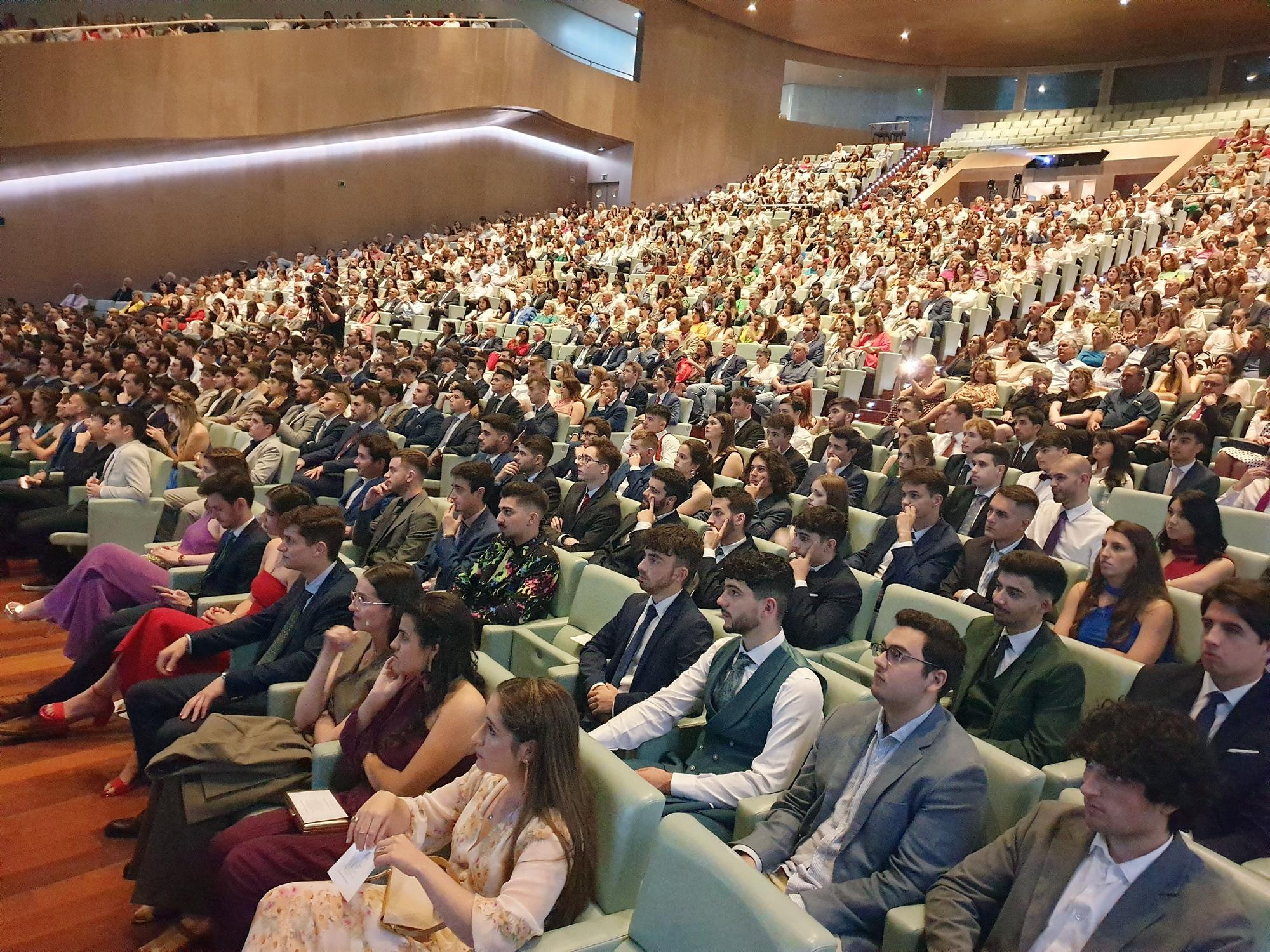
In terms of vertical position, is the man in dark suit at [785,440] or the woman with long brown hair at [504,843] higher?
the man in dark suit at [785,440]

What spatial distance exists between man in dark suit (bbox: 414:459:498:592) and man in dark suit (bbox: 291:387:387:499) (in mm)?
1457

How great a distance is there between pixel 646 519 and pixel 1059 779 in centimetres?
213

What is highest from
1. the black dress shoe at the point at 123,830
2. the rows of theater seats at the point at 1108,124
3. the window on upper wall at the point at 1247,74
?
the window on upper wall at the point at 1247,74

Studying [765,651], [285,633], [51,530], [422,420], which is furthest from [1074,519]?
[51,530]

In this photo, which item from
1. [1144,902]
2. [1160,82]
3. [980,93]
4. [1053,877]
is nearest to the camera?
[1144,902]

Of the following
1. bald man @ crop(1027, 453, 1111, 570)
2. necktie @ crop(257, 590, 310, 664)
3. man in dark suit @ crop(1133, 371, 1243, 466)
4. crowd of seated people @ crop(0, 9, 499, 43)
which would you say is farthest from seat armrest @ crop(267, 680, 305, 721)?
crowd of seated people @ crop(0, 9, 499, 43)

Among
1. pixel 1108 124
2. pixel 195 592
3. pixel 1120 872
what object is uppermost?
pixel 1108 124

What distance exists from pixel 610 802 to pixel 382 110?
596 inches

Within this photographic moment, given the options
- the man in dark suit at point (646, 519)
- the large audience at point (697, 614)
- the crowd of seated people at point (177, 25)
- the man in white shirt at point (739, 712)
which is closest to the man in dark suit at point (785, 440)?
the large audience at point (697, 614)

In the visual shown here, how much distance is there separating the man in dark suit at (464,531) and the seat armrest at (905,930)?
2.05 m

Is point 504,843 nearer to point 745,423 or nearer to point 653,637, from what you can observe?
point 653,637

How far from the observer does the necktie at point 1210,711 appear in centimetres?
188

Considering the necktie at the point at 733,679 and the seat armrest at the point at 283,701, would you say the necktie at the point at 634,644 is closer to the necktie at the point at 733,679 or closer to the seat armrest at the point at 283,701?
the necktie at the point at 733,679

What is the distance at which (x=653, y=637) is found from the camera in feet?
8.38
